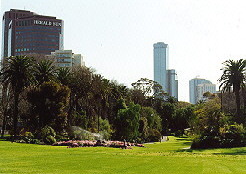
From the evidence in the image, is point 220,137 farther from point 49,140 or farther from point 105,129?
point 49,140

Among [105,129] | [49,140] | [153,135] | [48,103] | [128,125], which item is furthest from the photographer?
[153,135]

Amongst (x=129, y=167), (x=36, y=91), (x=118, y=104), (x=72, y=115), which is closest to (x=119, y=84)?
(x=118, y=104)

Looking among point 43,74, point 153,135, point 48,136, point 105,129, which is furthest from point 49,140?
point 153,135

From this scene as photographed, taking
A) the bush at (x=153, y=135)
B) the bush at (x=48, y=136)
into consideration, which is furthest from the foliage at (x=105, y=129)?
the bush at (x=153, y=135)

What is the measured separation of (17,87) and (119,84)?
39.9 metres

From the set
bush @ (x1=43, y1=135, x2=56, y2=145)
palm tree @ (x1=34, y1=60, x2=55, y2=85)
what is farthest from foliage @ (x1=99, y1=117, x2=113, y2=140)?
bush @ (x1=43, y1=135, x2=56, y2=145)

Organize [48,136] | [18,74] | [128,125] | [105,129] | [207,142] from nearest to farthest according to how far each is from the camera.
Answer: [207,142]
[48,136]
[18,74]
[105,129]
[128,125]

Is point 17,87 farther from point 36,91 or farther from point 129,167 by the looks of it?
point 129,167

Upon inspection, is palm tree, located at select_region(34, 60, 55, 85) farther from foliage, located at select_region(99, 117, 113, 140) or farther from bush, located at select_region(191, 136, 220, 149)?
bush, located at select_region(191, 136, 220, 149)

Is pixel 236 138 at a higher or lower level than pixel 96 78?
lower

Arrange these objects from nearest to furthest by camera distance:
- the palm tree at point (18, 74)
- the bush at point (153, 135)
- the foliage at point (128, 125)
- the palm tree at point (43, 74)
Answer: the palm tree at point (18, 74) → the palm tree at point (43, 74) → the foliage at point (128, 125) → the bush at point (153, 135)

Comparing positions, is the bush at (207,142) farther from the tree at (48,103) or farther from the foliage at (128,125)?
the tree at (48,103)

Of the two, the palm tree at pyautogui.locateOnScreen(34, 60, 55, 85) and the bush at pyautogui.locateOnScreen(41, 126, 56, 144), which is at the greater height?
the palm tree at pyautogui.locateOnScreen(34, 60, 55, 85)

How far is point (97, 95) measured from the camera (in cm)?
7025
